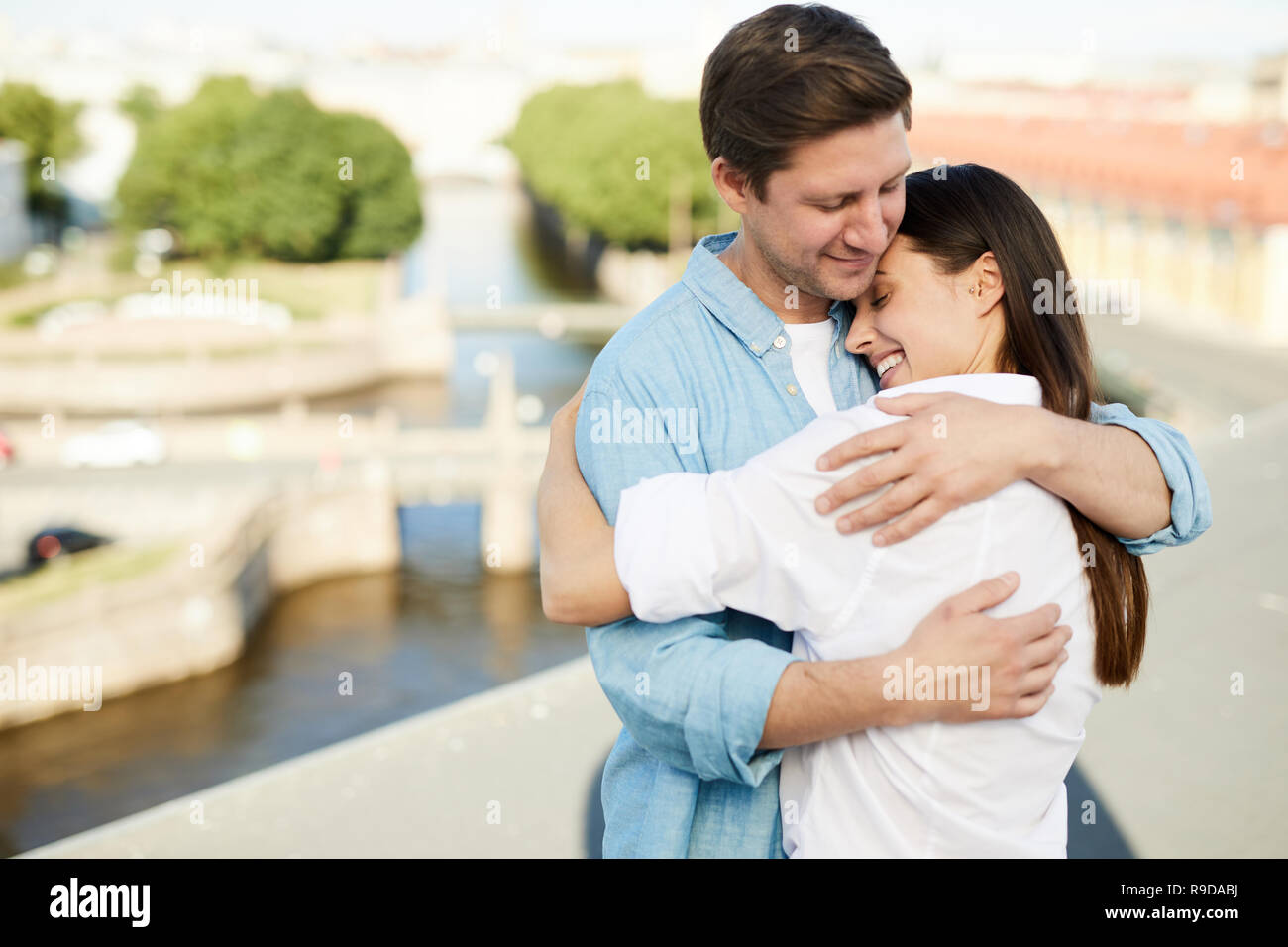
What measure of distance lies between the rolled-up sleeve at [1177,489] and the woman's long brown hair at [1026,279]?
0.05 m

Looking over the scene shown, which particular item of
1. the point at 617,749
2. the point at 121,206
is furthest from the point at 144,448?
the point at 617,749

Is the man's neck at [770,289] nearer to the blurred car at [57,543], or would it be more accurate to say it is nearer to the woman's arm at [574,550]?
the woman's arm at [574,550]

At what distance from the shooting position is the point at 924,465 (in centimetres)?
120

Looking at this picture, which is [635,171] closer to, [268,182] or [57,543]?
[268,182]

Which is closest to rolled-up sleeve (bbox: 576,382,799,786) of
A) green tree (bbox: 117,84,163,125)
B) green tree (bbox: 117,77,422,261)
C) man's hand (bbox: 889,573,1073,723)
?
man's hand (bbox: 889,573,1073,723)

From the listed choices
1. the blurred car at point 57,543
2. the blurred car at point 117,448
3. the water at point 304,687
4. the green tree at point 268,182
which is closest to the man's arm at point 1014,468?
the water at point 304,687

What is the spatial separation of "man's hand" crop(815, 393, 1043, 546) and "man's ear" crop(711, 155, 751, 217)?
12.1 inches

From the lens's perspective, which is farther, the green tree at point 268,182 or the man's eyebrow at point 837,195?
the green tree at point 268,182

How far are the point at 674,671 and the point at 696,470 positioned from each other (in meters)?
0.24

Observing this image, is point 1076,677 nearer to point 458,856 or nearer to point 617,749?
point 617,749

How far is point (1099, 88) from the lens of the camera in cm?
4303

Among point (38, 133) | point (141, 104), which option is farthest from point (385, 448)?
point (141, 104)

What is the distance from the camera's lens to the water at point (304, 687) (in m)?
12.8
